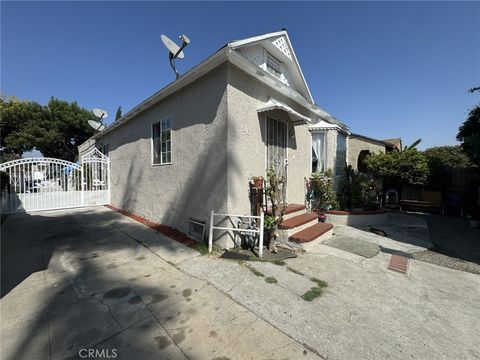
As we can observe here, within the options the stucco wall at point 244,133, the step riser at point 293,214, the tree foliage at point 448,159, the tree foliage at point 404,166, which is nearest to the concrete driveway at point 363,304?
the step riser at point 293,214

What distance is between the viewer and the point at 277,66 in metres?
7.53

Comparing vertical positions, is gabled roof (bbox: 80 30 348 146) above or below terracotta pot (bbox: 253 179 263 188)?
above

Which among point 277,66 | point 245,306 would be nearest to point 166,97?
point 277,66

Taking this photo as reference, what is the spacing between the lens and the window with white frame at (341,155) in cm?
923

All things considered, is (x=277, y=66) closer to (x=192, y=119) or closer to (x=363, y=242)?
(x=192, y=119)

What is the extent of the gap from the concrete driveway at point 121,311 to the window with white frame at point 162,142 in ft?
10.2

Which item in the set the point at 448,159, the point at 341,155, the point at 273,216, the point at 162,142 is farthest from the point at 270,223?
the point at 448,159

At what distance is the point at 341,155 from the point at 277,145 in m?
4.72

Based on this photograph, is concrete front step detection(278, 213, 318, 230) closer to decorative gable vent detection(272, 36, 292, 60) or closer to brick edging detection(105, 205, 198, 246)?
brick edging detection(105, 205, 198, 246)

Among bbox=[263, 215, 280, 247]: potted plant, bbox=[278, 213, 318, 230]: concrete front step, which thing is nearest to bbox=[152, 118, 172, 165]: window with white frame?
bbox=[263, 215, 280, 247]: potted plant

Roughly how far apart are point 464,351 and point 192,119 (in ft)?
19.9

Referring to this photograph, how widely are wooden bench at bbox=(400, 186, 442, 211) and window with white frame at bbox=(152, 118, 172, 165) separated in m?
11.9

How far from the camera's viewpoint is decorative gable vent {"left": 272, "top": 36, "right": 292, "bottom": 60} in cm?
693

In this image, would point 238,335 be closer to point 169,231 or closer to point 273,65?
point 169,231
